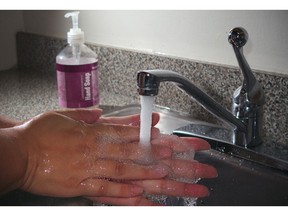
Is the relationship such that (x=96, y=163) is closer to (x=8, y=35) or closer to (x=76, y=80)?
(x=76, y=80)

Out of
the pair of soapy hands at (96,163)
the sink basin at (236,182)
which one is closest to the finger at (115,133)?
the pair of soapy hands at (96,163)

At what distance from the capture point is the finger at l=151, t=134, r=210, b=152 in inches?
26.7

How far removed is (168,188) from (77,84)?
0.36m

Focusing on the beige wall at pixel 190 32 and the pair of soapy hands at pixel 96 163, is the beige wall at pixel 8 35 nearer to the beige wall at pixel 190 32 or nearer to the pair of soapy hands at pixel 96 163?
the beige wall at pixel 190 32

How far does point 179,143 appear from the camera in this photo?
27.1 inches

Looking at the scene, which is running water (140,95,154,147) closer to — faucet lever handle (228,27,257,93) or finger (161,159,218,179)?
finger (161,159,218,179)

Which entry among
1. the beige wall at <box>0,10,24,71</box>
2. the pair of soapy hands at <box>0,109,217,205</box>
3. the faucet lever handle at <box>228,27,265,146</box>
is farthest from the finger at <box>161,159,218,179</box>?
the beige wall at <box>0,10,24,71</box>

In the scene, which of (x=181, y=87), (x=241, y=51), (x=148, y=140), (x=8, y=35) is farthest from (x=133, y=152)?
(x=8, y=35)

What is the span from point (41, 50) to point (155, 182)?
69 centimetres

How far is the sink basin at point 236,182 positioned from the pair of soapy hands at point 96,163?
40mm

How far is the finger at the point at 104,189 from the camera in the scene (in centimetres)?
61

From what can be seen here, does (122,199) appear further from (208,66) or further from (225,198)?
(208,66)

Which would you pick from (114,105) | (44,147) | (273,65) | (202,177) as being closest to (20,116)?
(114,105)

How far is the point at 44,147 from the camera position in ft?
1.98
